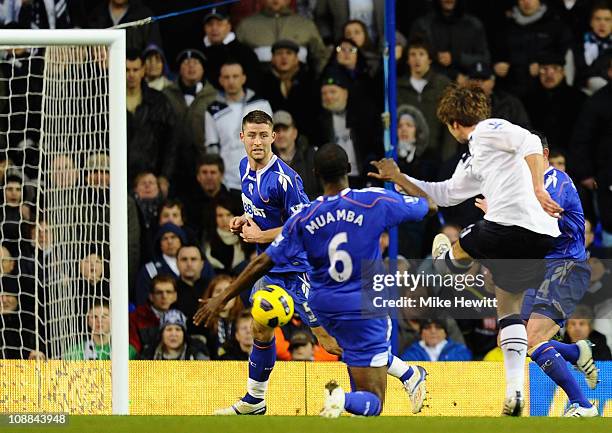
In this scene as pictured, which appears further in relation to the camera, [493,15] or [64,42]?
[493,15]

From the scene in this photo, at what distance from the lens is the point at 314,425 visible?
8.30 metres

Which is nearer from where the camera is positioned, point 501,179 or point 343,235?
point 343,235

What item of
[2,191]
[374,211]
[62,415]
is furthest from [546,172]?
[2,191]

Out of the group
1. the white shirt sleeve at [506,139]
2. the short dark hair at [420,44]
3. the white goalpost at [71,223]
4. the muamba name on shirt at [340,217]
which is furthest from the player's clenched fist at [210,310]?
the short dark hair at [420,44]

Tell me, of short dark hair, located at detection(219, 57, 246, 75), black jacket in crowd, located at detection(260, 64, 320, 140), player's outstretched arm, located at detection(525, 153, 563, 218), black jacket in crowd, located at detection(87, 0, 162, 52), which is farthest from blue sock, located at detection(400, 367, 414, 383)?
black jacket in crowd, located at detection(87, 0, 162, 52)

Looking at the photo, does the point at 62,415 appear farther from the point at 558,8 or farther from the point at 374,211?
the point at 558,8

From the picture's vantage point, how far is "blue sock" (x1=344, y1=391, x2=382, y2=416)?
8539 mm

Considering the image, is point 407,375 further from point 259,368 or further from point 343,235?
point 343,235

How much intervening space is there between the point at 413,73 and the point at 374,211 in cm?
462

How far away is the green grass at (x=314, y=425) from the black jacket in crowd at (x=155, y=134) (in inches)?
187

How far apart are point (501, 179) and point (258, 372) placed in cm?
211

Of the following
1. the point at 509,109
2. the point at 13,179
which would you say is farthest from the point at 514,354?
the point at 13,179

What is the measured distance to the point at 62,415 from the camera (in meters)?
8.98

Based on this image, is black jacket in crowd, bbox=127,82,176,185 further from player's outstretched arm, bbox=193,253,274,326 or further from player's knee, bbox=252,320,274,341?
player's outstretched arm, bbox=193,253,274,326
